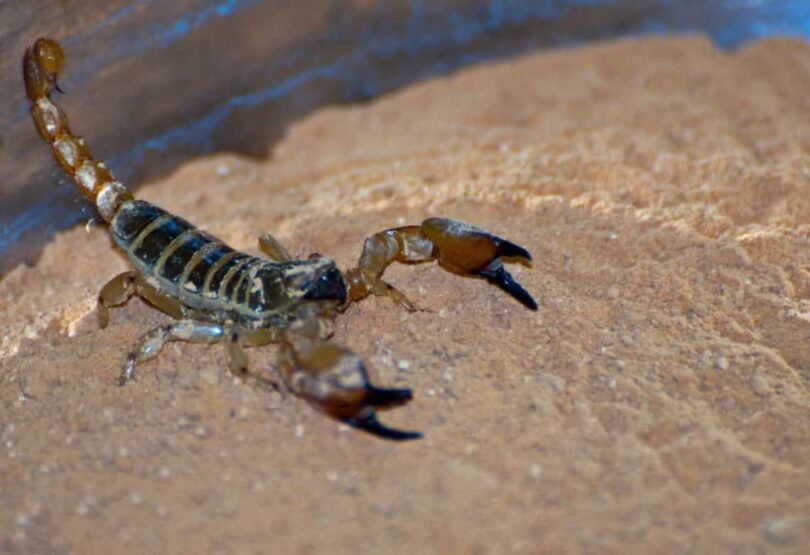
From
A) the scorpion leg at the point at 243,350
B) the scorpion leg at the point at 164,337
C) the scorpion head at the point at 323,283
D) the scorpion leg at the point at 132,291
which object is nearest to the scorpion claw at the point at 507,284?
the scorpion head at the point at 323,283

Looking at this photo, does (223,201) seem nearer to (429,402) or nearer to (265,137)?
(265,137)

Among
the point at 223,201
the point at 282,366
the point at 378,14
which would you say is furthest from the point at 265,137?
the point at 282,366

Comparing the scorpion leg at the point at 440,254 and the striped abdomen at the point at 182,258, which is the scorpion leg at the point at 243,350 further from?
Result: the scorpion leg at the point at 440,254

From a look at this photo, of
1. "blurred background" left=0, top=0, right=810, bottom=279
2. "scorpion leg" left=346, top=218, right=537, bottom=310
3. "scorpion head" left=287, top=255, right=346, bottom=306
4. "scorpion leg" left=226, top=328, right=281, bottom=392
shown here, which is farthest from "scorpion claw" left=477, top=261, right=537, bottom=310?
"blurred background" left=0, top=0, right=810, bottom=279

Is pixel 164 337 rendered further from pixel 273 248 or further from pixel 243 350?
pixel 273 248

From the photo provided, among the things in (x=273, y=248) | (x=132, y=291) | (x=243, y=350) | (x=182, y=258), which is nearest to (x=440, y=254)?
(x=273, y=248)
